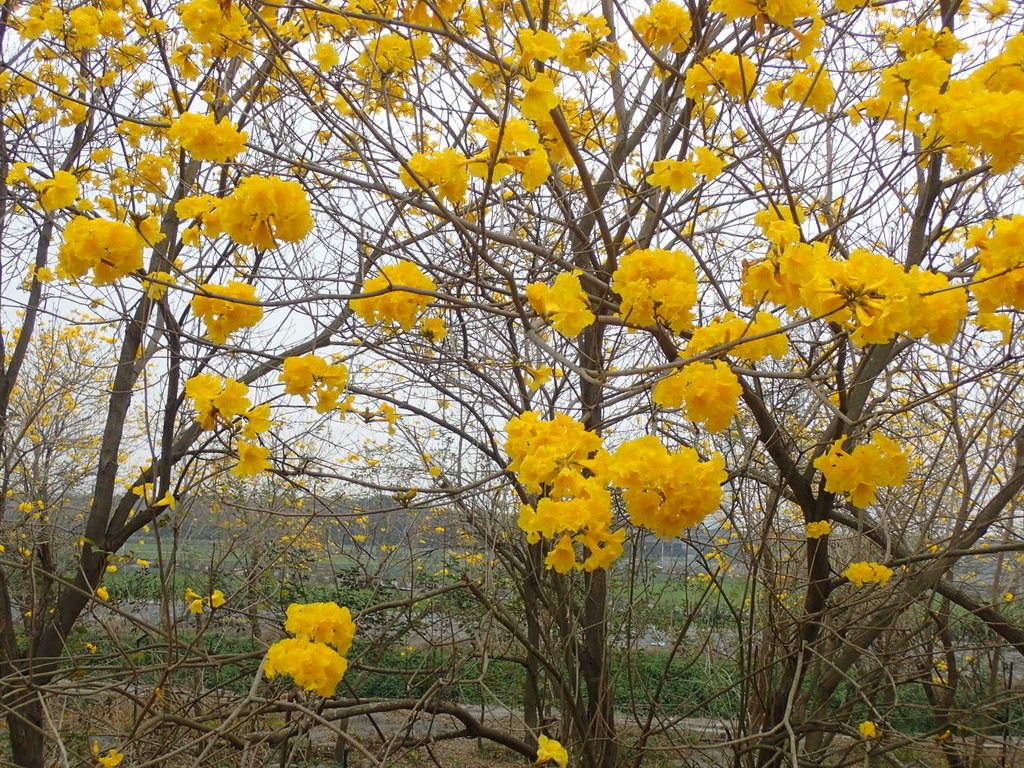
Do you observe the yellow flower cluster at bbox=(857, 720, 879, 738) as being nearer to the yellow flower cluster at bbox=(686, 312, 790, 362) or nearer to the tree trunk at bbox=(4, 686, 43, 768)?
the yellow flower cluster at bbox=(686, 312, 790, 362)

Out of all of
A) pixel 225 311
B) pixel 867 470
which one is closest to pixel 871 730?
pixel 867 470

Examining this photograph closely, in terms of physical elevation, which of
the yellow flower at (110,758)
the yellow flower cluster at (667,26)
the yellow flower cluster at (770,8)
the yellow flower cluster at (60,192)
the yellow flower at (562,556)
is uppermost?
the yellow flower cluster at (667,26)

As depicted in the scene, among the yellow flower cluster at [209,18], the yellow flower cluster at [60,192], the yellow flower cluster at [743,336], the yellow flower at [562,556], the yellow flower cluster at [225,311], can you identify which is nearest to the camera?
the yellow flower cluster at [743,336]

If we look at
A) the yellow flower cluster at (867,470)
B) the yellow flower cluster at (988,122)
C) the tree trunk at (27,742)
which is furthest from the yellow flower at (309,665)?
the tree trunk at (27,742)

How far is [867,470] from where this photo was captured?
221 centimetres

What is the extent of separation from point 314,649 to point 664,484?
944mm

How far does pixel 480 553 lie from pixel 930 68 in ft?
10.7

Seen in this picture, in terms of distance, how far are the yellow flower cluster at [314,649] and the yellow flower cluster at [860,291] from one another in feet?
4.34

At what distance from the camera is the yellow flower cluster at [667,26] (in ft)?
7.95

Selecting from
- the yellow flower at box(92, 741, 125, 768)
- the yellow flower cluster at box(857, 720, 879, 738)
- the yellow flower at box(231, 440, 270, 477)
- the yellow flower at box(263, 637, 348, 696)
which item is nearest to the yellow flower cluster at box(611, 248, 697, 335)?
the yellow flower at box(263, 637, 348, 696)

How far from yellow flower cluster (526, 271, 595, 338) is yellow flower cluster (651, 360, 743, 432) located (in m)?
0.24

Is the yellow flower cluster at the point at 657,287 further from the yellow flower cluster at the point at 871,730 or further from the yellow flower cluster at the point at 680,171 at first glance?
the yellow flower cluster at the point at 871,730

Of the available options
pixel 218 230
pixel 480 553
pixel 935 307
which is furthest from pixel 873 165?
pixel 480 553

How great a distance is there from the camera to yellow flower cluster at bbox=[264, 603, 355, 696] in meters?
1.82
